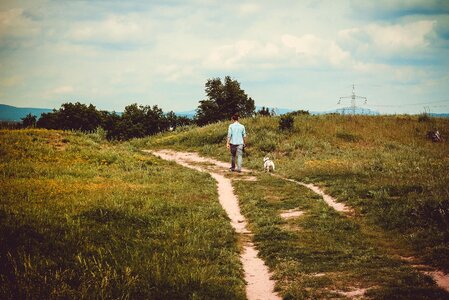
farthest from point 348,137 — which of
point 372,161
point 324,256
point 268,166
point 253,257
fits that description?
point 253,257

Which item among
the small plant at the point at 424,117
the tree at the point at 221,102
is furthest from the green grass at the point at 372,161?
the tree at the point at 221,102

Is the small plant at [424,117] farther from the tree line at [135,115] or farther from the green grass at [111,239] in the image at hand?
the tree line at [135,115]

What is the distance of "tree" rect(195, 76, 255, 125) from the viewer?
3834 inches

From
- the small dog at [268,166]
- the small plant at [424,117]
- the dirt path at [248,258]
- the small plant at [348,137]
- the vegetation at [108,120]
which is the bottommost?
the dirt path at [248,258]

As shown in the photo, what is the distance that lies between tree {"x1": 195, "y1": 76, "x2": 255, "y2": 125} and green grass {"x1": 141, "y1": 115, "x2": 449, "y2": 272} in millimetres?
55928

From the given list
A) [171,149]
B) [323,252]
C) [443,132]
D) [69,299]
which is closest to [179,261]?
[69,299]

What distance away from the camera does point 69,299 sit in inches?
219

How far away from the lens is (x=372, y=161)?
21.8m

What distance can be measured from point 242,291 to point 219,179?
12594mm

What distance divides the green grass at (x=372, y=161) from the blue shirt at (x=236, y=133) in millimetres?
3000

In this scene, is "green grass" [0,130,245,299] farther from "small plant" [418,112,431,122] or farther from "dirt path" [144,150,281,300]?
"small plant" [418,112,431,122]

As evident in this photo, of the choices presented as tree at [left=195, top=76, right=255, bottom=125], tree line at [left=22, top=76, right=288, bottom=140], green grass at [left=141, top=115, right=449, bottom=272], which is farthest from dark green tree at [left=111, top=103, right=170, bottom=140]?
green grass at [left=141, top=115, right=449, bottom=272]

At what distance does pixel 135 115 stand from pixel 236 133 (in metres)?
95.7

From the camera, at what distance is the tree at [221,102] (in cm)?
9738
